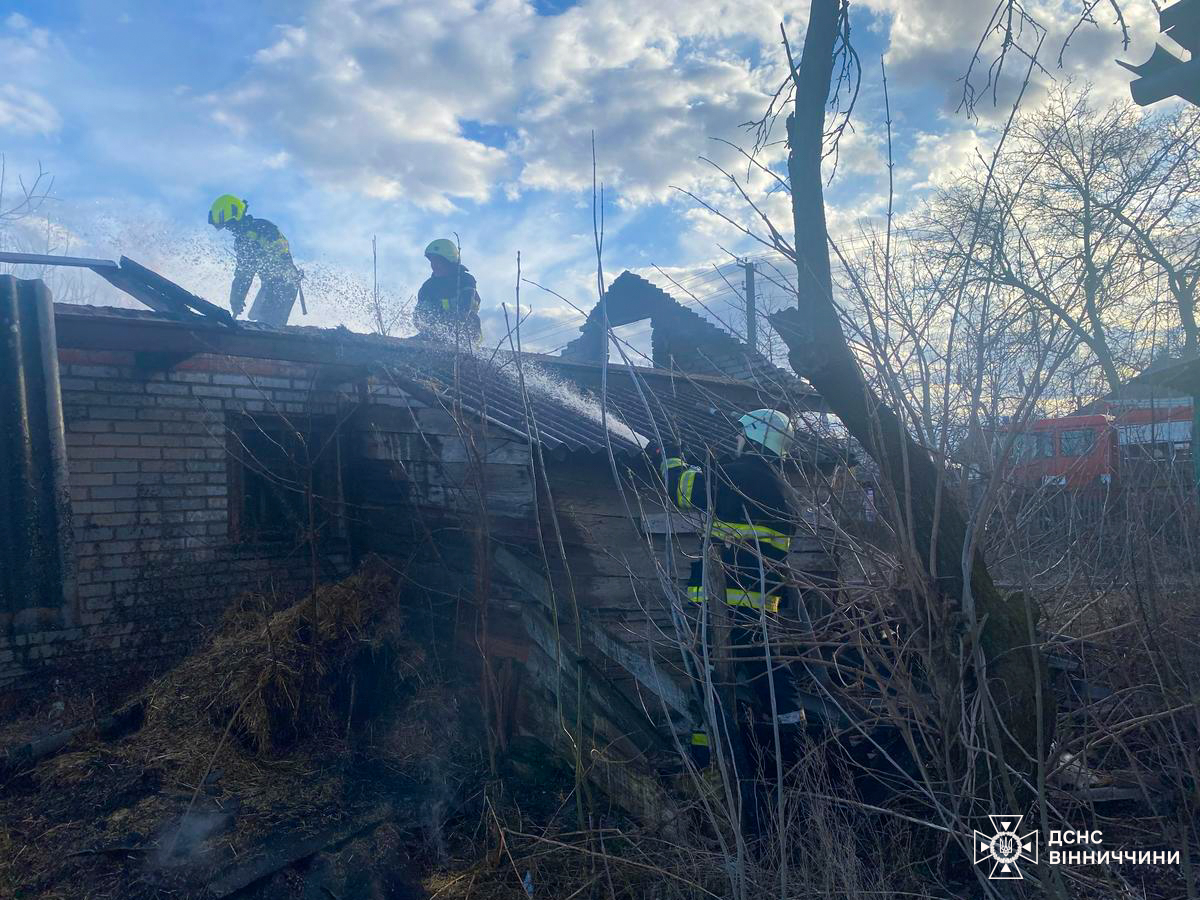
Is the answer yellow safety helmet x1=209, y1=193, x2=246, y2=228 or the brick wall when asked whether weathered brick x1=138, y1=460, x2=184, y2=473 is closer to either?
the brick wall

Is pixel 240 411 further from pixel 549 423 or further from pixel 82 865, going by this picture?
pixel 82 865

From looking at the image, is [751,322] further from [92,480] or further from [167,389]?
[92,480]

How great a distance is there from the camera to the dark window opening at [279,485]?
22.0 ft

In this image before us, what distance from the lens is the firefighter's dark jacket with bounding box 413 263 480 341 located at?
344 inches

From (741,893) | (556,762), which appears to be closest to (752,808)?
(741,893)

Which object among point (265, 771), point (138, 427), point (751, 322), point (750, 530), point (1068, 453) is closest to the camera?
point (750, 530)

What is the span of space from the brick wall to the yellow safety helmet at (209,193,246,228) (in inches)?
110

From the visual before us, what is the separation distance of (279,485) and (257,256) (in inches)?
129

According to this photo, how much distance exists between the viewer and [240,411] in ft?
21.8

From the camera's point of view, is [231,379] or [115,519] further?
[231,379]

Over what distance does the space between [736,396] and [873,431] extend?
26.4 feet

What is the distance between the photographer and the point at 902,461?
2.73 m
